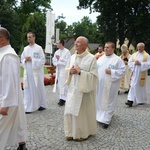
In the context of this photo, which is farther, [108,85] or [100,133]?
[108,85]

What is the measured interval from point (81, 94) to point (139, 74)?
455 centimetres

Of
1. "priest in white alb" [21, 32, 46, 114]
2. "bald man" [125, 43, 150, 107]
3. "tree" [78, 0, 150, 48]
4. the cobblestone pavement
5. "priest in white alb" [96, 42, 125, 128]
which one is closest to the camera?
the cobblestone pavement

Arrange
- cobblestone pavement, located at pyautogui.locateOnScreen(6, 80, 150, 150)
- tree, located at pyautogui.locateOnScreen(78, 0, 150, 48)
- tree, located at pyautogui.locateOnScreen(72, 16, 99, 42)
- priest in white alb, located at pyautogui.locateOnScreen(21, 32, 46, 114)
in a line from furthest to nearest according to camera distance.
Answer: tree, located at pyautogui.locateOnScreen(72, 16, 99, 42) → tree, located at pyautogui.locateOnScreen(78, 0, 150, 48) → priest in white alb, located at pyautogui.locateOnScreen(21, 32, 46, 114) → cobblestone pavement, located at pyautogui.locateOnScreen(6, 80, 150, 150)

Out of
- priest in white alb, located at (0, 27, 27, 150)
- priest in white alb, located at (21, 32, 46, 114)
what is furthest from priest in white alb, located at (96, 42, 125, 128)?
priest in white alb, located at (0, 27, 27, 150)

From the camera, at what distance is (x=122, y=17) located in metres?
33.2

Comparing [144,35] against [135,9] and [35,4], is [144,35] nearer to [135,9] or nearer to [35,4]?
[135,9]

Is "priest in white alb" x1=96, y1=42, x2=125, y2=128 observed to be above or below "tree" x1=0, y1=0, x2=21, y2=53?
below

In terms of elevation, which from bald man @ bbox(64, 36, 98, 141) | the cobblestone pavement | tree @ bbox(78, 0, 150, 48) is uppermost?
tree @ bbox(78, 0, 150, 48)

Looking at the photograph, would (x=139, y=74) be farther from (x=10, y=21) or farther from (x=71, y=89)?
(x=10, y=21)

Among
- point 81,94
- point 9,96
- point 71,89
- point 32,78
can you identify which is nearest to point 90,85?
point 81,94

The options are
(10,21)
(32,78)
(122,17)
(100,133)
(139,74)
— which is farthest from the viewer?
(10,21)

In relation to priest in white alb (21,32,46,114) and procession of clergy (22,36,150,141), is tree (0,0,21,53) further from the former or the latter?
priest in white alb (21,32,46,114)

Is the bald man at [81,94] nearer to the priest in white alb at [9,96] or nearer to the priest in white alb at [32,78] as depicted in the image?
the priest in white alb at [9,96]

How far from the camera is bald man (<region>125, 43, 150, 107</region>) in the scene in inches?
368
